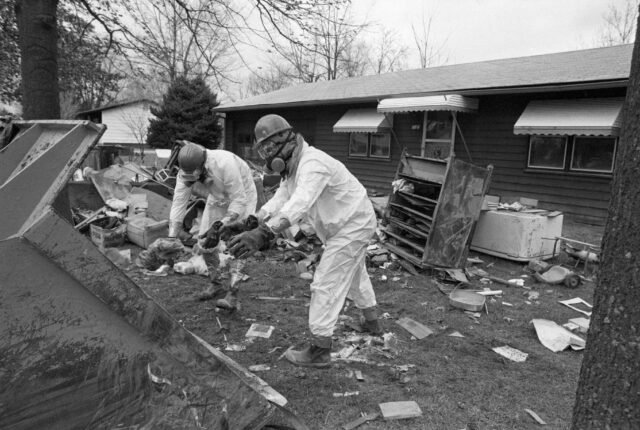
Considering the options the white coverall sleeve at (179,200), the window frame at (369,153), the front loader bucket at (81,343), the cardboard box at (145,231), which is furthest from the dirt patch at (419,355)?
the window frame at (369,153)

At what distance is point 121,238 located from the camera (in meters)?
7.60

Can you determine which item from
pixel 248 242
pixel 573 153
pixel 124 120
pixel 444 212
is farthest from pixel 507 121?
pixel 124 120

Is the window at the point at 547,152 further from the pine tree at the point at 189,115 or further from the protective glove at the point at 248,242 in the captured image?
the pine tree at the point at 189,115

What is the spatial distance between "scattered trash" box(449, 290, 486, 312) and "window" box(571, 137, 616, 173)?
605cm

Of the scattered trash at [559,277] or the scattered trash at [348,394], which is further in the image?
the scattered trash at [559,277]

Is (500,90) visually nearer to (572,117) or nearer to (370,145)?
(572,117)

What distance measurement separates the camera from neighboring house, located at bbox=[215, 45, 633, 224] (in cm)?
923

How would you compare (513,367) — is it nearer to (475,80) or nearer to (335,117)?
(475,80)

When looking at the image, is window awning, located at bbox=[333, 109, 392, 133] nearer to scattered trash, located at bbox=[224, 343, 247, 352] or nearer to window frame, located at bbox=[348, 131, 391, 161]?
window frame, located at bbox=[348, 131, 391, 161]

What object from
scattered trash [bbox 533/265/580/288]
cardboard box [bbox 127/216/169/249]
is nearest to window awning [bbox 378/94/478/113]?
scattered trash [bbox 533/265/580/288]

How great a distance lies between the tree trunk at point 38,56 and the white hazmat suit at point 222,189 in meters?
1.90

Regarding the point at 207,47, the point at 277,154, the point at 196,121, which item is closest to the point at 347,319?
the point at 277,154

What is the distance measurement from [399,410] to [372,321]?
1200 millimetres

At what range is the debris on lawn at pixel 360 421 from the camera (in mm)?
2732
